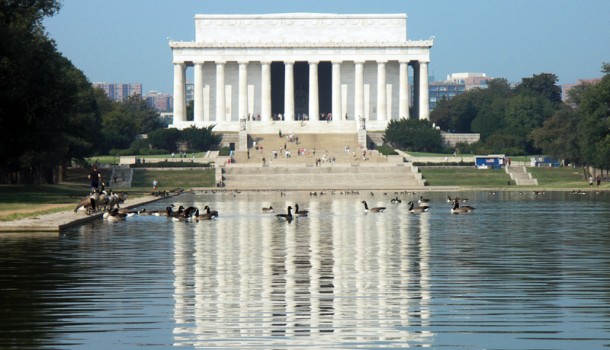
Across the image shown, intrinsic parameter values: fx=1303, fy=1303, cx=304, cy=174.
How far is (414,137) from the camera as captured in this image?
5423 inches

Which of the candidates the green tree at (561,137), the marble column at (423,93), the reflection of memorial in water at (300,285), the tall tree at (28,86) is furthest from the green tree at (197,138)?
the reflection of memorial in water at (300,285)

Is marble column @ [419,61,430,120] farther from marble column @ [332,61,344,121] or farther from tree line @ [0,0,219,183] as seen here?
tree line @ [0,0,219,183]

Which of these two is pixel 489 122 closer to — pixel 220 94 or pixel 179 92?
pixel 220 94

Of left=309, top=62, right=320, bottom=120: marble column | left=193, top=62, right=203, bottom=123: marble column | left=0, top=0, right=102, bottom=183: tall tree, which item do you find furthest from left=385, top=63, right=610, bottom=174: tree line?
left=0, top=0, right=102, bottom=183: tall tree

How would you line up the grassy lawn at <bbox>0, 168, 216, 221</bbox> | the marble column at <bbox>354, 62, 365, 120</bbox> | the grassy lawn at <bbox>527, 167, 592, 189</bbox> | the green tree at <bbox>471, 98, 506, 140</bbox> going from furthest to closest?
the green tree at <bbox>471, 98, 506, 140</bbox> → the marble column at <bbox>354, 62, 365, 120</bbox> → the grassy lawn at <bbox>527, 167, 592, 189</bbox> → the grassy lawn at <bbox>0, 168, 216, 221</bbox>

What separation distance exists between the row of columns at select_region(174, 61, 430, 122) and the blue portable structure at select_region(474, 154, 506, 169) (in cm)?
3962

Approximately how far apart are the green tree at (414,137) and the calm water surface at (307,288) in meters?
93.8

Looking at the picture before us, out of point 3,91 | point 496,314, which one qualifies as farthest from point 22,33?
point 496,314

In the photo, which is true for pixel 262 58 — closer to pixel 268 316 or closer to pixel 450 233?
pixel 450 233

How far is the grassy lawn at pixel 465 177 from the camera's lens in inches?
4205

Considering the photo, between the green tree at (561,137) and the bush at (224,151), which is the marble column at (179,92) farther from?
the green tree at (561,137)

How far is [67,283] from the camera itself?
24.8 meters

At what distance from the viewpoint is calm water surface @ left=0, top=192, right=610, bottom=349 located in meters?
17.7

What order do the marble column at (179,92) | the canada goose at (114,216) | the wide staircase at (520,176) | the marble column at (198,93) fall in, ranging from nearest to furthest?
the canada goose at (114,216), the wide staircase at (520,176), the marble column at (179,92), the marble column at (198,93)
